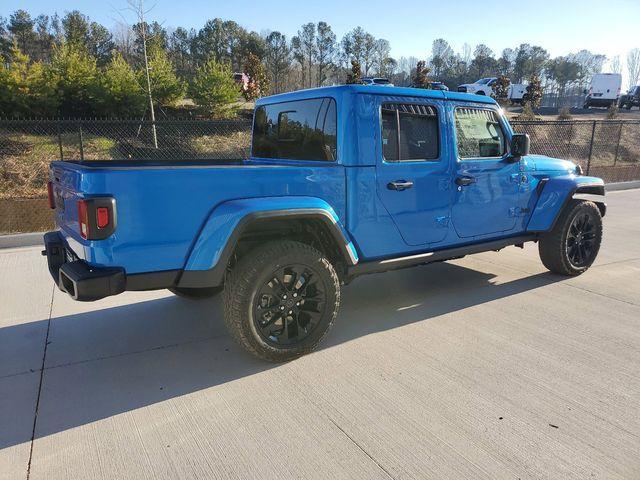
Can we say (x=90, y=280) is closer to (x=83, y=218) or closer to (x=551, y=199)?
(x=83, y=218)

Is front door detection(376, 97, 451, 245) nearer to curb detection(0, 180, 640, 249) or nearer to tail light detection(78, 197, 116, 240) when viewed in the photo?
tail light detection(78, 197, 116, 240)

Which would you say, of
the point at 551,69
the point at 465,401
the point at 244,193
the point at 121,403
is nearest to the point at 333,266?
the point at 244,193

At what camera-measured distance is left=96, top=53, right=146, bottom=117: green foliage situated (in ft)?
52.5

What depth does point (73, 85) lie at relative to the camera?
1634 cm

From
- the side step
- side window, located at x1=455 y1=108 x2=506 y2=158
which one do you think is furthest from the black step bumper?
side window, located at x1=455 y1=108 x2=506 y2=158

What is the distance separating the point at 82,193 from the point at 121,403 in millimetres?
1274

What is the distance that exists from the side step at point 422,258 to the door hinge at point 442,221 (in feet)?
0.78

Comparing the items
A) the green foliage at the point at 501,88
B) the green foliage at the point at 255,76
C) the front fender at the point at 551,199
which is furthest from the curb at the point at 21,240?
the green foliage at the point at 501,88

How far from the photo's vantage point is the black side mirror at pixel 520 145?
4379mm

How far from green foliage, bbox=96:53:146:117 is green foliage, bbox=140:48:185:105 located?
595 millimetres

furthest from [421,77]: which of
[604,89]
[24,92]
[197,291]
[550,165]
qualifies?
[197,291]

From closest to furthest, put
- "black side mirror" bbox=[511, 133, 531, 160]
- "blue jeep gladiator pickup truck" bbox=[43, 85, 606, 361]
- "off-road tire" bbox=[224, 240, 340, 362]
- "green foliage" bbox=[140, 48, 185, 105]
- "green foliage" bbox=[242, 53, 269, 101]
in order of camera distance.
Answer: "blue jeep gladiator pickup truck" bbox=[43, 85, 606, 361] → "off-road tire" bbox=[224, 240, 340, 362] → "black side mirror" bbox=[511, 133, 531, 160] → "green foliage" bbox=[140, 48, 185, 105] → "green foliage" bbox=[242, 53, 269, 101]

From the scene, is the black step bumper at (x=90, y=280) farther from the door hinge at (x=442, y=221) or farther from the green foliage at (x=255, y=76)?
the green foliage at (x=255, y=76)

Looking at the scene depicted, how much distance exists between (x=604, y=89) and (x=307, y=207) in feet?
139
